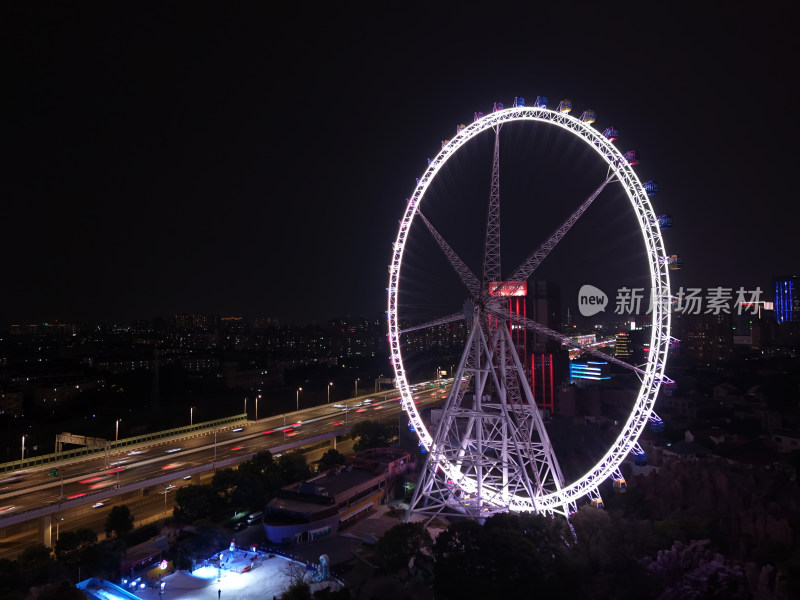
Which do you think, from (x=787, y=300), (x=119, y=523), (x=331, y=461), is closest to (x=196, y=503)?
(x=119, y=523)

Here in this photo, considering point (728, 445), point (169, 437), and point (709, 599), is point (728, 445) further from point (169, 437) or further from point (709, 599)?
point (169, 437)

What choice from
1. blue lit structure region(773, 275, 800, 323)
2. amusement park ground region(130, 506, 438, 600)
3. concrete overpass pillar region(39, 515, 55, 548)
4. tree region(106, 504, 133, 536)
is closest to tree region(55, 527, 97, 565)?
tree region(106, 504, 133, 536)

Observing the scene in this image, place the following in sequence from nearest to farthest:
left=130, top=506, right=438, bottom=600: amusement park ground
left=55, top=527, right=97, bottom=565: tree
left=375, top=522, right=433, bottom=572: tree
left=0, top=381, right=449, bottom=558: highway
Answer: left=130, top=506, right=438, bottom=600: amusement park ground
left=375, top=522, right=433, bottom=572: tree
left=55, top=527, right=97, bottom=565: tree
left=0, top=381, right=449, bottom=558: highway

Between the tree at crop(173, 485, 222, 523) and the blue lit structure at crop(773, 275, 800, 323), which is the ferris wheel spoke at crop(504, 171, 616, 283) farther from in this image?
the blue lit structure at crop(773, 275, 800, 323)

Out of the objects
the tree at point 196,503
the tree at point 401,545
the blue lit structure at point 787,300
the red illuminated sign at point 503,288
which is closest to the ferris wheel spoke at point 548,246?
the red illuminated sign at point 503,288

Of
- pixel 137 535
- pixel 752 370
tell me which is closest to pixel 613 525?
pixel 137 535

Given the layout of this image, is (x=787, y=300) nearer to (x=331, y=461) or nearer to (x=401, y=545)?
(x=331, y=461)

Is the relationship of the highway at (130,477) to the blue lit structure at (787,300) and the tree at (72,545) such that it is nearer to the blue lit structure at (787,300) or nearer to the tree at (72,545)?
the tree at (72,545)
